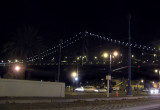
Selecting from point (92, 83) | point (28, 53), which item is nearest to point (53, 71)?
point (92, 83)

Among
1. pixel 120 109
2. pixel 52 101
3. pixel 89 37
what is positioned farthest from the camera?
pixel 89 37

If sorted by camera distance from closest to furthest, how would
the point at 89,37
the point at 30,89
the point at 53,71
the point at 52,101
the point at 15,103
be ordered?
the point at 15,103
the point at 52,101
the point at 30,89
the point at 53,71
the point at 89,37

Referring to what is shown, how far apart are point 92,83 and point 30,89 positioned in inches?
3125

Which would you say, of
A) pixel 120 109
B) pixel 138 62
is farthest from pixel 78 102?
pixel 138 62

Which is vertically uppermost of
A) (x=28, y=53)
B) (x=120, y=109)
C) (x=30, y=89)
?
(x=28, y=53)

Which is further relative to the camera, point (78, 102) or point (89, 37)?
point (89, 37)

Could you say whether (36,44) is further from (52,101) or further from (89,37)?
(89,37)

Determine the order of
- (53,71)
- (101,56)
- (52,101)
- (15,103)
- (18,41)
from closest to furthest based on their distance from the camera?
(15,103) < (52,101) < (18,41) < (53,71) < (101,56)

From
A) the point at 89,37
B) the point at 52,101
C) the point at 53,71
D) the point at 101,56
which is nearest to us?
the point at 52,101

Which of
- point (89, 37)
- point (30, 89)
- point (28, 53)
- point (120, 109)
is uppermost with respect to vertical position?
point (89, 37)

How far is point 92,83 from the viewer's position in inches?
3967

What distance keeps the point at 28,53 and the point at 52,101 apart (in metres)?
20.1

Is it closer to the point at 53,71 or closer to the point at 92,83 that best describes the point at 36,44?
the point at 53,71

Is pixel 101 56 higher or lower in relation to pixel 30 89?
higher
